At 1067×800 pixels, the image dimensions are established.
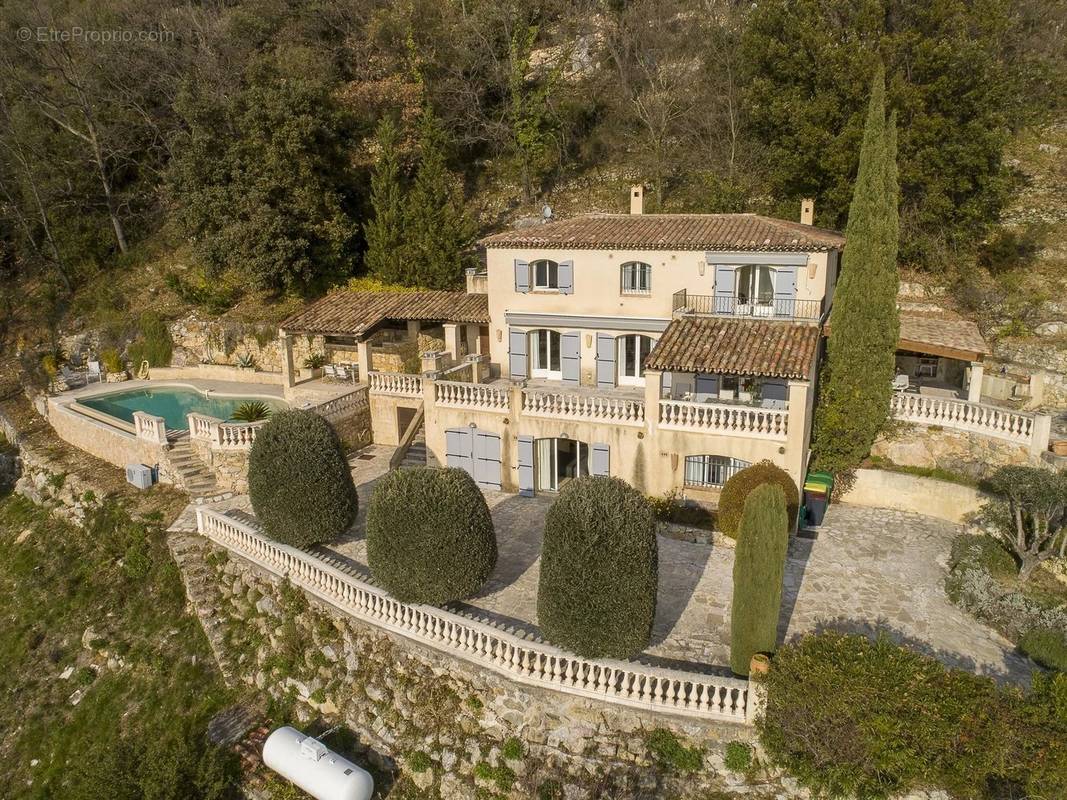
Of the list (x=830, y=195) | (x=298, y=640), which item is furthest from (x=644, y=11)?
(x=298, y=640)

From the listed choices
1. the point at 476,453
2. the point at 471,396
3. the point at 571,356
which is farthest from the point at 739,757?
the point at 571,356

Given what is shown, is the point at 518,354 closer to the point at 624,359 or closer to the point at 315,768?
the point at 624,359

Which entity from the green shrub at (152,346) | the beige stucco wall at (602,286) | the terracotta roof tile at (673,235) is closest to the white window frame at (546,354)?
the beige stucco wall at (602,286)

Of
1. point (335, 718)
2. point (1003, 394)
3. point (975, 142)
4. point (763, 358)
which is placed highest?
point (975, 142)

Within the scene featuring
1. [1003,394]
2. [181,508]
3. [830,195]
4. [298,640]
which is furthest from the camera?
[830,195]

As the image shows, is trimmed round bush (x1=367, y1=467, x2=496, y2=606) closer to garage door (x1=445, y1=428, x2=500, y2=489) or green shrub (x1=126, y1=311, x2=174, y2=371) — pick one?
garage door (x1=445, y1=428, x2=500, y2=489)

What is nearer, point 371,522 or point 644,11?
point 371,522

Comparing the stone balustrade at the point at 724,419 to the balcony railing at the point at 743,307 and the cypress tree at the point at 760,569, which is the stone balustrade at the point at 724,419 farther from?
the cypress tree at the point at 760,569

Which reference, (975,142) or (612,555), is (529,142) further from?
(612,555)
